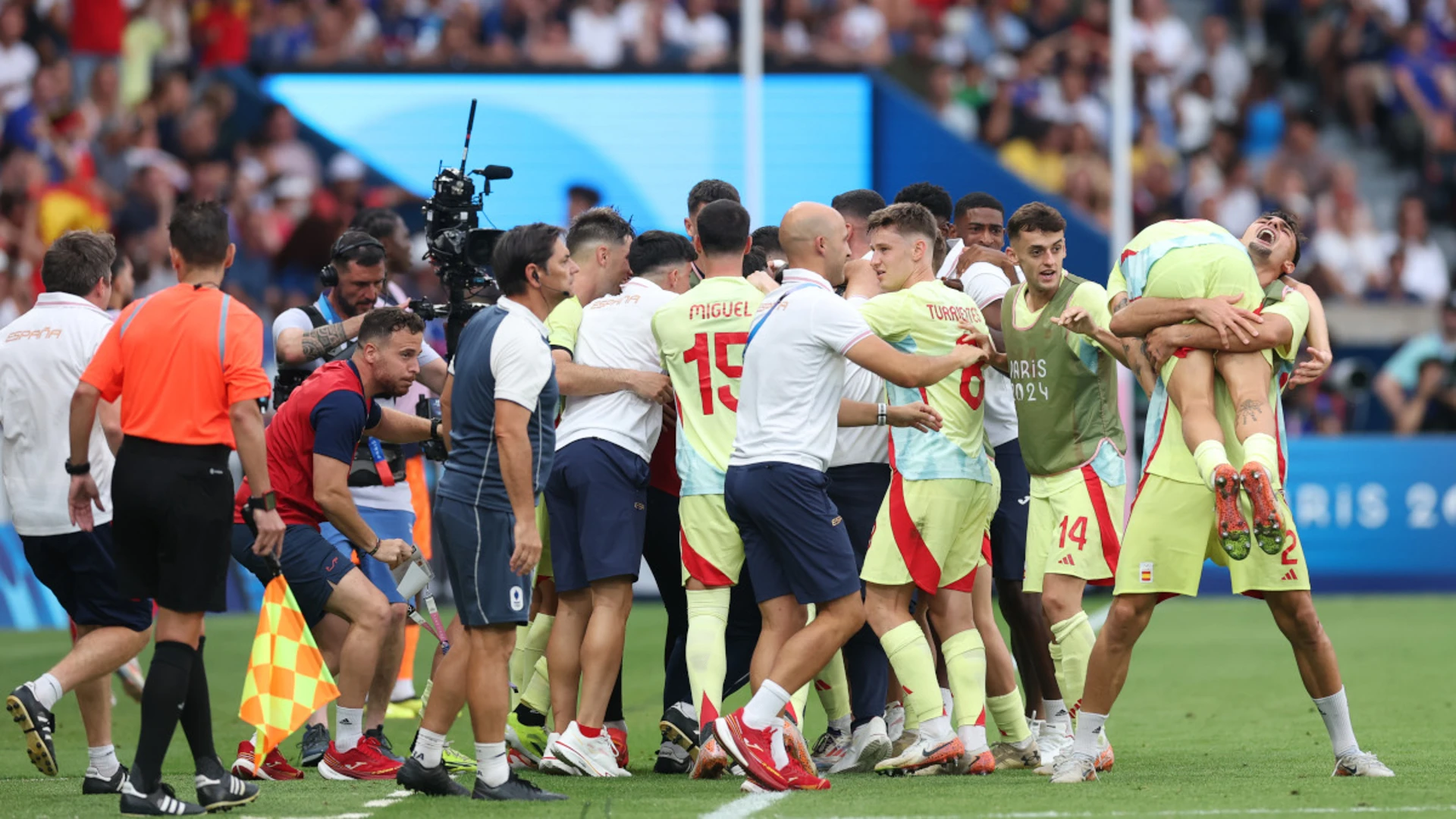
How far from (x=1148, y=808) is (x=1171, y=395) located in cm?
171

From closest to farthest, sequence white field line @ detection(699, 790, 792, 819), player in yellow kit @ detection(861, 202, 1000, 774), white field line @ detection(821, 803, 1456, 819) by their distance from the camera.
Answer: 1. white field line @ detection(821, 803, 1456, 819)
2. white field line @ detection(699, 790, 792, 819)
3. player in yellow kit @ detection(861, 202, 1000, 774)

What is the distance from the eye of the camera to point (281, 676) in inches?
303

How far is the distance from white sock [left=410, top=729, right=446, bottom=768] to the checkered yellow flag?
2.23 ft

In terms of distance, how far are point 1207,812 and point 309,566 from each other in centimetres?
409

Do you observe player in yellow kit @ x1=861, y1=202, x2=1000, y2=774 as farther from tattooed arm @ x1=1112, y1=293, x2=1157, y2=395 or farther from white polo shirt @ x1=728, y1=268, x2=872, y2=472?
tattooed arm @ x1=1112, y1=293, x2=1157, y2=395

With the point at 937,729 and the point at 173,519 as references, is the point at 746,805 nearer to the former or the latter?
the point at 937,729

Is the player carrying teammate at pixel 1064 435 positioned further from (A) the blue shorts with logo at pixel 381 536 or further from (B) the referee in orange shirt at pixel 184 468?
(B) the referee in orange shirt at pixel 184 468

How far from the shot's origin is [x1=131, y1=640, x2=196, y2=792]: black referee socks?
6.82m

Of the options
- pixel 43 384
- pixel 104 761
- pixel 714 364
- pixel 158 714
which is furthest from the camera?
pixel 43 384

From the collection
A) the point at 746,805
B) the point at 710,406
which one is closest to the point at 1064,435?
the point at 710,406

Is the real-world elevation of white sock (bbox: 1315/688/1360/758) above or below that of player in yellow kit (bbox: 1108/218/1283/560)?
below

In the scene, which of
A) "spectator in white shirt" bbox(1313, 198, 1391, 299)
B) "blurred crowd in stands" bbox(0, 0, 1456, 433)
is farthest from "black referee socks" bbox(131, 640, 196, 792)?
"spectator in white shirt" bbox(1313, 198, 1391, 299)

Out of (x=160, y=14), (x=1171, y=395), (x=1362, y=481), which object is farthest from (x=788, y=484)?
(x=160, y=14)

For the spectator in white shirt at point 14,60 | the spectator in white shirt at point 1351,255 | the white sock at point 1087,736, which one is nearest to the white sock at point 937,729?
the white sock at point 1087,736
